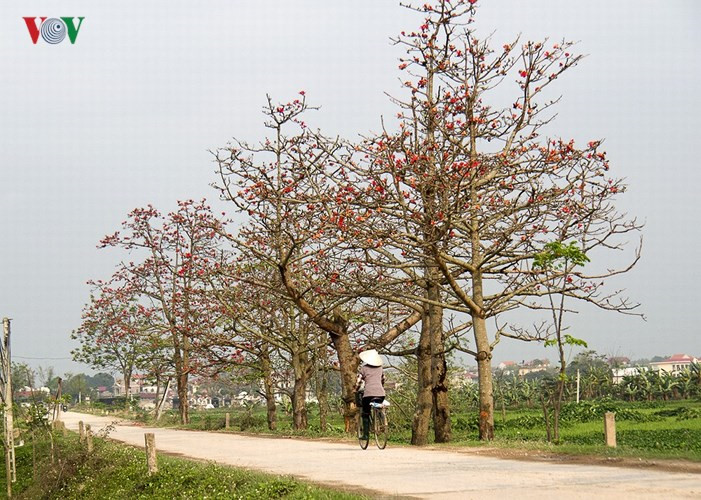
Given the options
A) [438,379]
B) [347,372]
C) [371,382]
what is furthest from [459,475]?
[347,372]

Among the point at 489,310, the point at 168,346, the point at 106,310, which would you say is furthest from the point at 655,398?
the point at 489,310

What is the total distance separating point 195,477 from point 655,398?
43972 millimetres

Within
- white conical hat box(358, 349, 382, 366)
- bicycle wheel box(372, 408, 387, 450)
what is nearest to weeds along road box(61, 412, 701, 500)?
bicycle wheel box(372, 408, 387, 450)

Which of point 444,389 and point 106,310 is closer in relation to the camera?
point 444,389

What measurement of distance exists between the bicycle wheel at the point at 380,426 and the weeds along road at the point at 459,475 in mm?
241

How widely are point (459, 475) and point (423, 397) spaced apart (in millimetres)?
9663

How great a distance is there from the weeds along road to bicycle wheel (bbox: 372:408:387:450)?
0.79 ft

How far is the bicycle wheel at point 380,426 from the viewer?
1765 centimetres

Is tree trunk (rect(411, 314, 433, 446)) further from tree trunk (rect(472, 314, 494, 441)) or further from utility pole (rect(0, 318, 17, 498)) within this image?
utility pole (rect(0, 318, 17, 498))

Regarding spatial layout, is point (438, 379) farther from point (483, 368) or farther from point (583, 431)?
point (583, 431)

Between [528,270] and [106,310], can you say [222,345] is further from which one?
[106,310]

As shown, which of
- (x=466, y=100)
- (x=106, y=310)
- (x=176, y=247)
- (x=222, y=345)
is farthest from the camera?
(x=106, y=310)

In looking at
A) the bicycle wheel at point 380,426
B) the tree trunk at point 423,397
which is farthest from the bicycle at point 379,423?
the tree trunk at point 423,397

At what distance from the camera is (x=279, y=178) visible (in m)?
23.6
